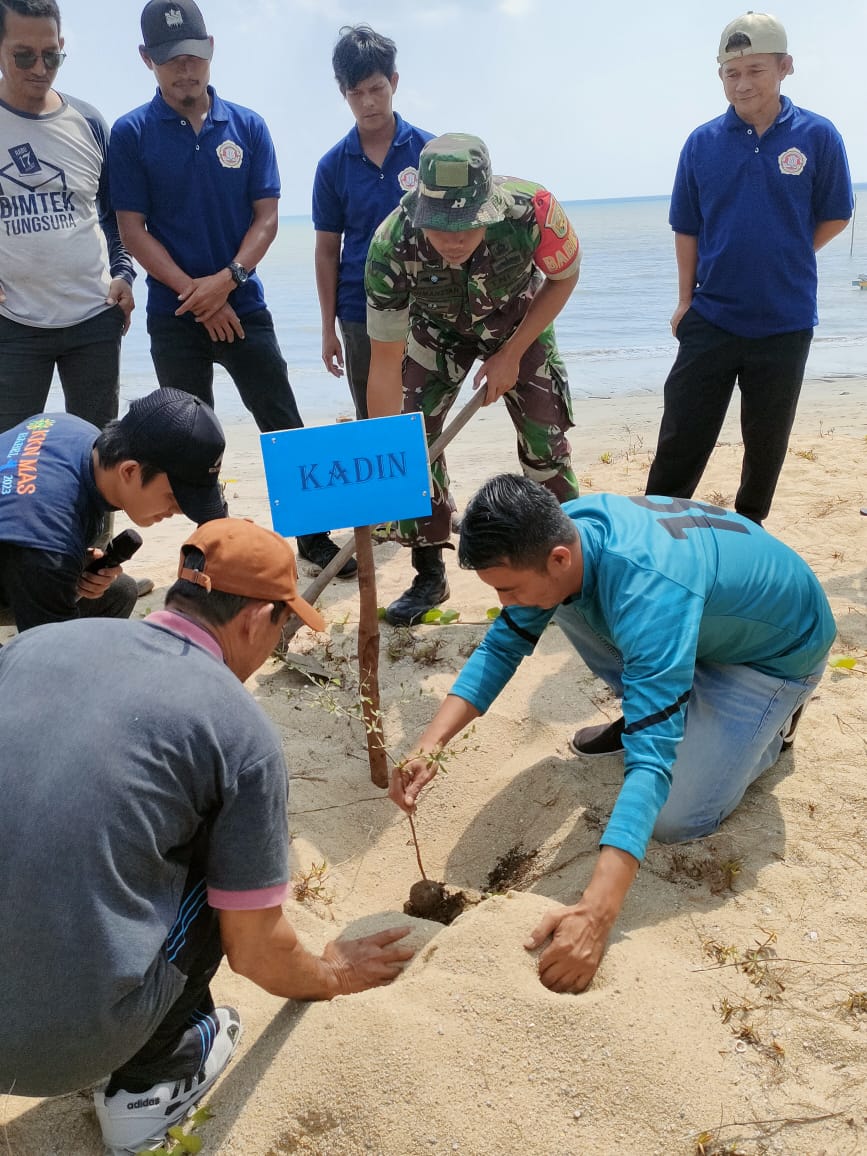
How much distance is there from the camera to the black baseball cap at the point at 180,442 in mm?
2555

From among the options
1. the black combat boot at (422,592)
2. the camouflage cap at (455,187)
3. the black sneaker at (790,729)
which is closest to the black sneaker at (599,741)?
the black sneaker at (790,729)

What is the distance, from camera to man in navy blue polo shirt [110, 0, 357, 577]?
397 centimetres

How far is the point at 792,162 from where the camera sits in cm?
383

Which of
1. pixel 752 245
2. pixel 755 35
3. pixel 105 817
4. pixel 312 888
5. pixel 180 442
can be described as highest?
pixel 755 35

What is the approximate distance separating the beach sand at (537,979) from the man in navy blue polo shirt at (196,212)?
151 centimetres

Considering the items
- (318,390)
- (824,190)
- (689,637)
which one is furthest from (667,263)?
(689,637)

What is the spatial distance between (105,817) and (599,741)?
6.09 ft

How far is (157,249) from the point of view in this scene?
4.09 metres

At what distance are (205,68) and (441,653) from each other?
2.59 meters

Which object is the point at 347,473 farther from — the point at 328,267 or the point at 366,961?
the point at 328,267

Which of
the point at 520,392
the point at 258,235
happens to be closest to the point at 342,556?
the point at 520,392

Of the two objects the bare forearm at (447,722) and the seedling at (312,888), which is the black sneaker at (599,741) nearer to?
the bare forearm at (447,722)

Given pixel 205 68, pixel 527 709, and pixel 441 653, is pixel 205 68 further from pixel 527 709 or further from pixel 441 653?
pixel 527 709

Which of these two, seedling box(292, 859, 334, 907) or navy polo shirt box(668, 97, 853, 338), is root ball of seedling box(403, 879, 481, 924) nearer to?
seedling box(292, 859, 334, 907)
